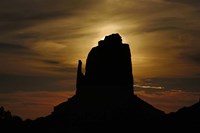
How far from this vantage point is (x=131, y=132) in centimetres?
12062

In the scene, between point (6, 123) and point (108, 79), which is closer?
point (6, 123)

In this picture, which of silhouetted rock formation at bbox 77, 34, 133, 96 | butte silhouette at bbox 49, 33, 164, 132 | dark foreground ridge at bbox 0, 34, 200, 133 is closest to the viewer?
dark foreground ridge at bbox 0, 34, 200, 133

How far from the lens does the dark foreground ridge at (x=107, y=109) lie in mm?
121438

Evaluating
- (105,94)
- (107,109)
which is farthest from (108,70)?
(107,109)

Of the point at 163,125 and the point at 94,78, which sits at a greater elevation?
the point at 94,78

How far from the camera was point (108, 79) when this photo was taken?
183 meters

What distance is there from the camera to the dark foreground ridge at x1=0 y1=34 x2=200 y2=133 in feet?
398

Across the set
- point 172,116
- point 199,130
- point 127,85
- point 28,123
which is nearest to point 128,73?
point 127,85

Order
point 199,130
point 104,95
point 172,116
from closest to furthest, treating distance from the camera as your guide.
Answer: point 199,130 → point 172,116 → point 104,95

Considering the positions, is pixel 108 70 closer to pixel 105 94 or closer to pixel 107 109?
pixel 105 94

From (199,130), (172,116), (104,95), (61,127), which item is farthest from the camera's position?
(104,95)

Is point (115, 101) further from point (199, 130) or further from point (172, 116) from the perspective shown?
point (199, 130)

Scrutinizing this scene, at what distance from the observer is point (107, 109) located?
160500 millimetres

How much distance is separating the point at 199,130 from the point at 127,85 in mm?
78126
